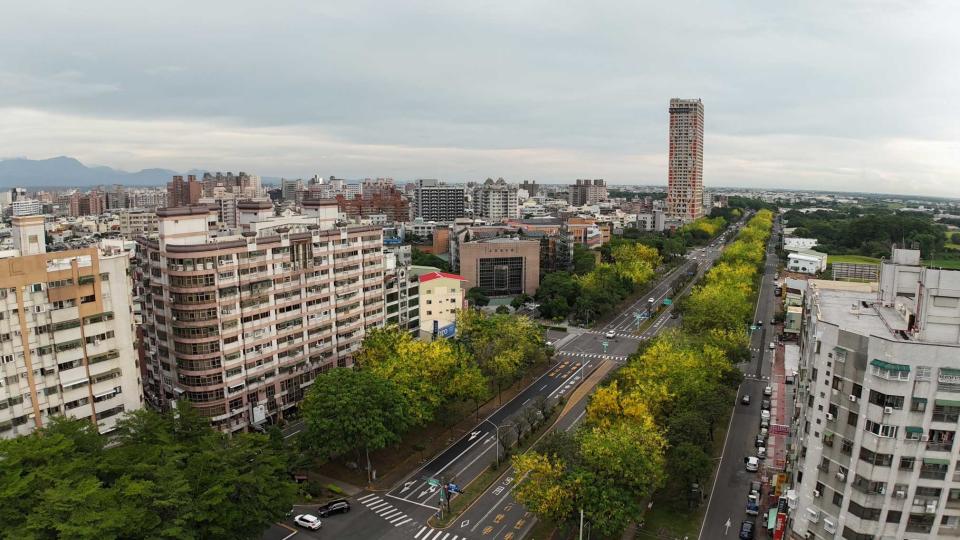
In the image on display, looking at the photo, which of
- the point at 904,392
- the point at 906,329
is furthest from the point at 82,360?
the point at 906,329

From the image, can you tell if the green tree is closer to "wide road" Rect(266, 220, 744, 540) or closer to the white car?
"wide road" Rect(266, 220, 744, 540)

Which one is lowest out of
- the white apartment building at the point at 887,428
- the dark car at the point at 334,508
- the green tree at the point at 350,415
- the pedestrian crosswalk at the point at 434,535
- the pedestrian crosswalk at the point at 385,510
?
the pedestrian crosswalk at the point at 434,535

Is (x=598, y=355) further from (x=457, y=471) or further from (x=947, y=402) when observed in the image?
(x=947, y=402)

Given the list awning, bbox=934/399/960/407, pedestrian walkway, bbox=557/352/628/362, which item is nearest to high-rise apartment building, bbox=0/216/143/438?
pedestrian walkway, bbox=557/352/628/362

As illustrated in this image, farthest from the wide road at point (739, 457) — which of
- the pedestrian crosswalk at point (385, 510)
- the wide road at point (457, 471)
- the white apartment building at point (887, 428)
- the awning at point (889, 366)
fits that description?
the pedestrian crosswalk at point (385, 510)

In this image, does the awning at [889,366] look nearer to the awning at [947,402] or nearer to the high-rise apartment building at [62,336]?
the awning at [947,402]

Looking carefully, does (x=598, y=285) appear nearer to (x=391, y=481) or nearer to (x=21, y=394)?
(x=391, y=481)

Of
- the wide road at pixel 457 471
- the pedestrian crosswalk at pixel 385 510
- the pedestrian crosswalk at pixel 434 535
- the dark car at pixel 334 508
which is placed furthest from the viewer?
the dark car at pixel 334 508
